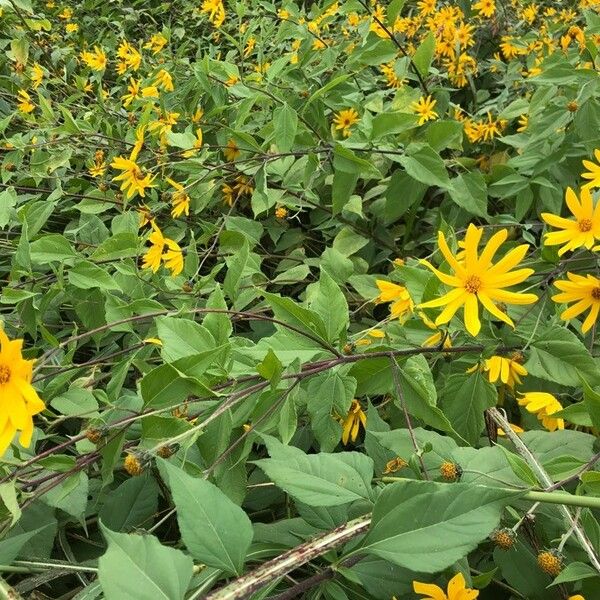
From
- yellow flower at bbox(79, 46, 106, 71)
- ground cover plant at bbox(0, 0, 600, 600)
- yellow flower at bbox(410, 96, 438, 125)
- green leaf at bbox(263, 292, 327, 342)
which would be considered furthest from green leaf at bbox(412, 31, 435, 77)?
yellow flower at bbox(79, 46, 106, 71)

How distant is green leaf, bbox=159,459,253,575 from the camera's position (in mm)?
436

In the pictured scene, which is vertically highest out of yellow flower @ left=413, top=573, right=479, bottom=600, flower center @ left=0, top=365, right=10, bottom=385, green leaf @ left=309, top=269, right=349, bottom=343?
green leaf @ left=309, top=269, right=349, bottom=343

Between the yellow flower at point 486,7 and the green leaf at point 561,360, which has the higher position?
the yellow flower at point 486,7

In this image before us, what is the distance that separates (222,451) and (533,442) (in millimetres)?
378

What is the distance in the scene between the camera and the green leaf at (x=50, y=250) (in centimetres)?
107

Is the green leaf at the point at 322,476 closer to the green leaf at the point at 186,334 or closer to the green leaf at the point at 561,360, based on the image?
the green leaf at the point at 186,334

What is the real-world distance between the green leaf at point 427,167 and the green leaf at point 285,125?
0.22m

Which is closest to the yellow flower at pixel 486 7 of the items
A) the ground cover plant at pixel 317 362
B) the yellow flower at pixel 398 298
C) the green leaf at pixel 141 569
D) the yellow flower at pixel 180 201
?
the ground cover plant at pixel 317 362

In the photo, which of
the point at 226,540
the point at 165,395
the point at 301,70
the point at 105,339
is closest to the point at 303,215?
the point at 301,70

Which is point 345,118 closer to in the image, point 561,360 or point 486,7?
point 561,360

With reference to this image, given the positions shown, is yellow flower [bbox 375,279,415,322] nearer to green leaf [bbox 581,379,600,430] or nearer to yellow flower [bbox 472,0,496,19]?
green leaf [bbox 581,379,600,430]

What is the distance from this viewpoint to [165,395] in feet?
2.13

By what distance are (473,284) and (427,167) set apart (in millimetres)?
448

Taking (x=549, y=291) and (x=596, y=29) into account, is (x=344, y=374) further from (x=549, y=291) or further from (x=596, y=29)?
(x=596, y=29)
